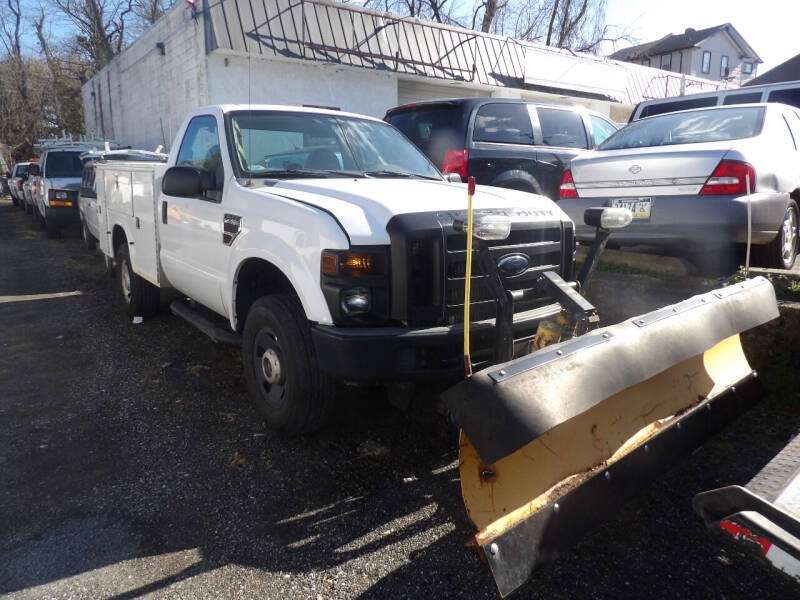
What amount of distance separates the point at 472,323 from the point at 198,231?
7.68 ft

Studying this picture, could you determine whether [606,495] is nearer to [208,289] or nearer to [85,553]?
[85,553]

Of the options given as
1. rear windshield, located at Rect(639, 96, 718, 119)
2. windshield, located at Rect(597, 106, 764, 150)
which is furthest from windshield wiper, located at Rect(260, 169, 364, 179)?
rear windshield, located at Rect(639, 96, 718, 119)

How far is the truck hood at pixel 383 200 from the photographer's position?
122 inches

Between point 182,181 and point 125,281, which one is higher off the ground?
point 182,181

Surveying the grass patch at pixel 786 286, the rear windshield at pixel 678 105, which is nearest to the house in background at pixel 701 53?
the rear windshield at pixel 678 105

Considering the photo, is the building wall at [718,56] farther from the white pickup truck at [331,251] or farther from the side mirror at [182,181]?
the side mirror at [182,181]

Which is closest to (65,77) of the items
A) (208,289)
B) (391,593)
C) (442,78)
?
(442,78)

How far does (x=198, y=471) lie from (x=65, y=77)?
46.0 meters

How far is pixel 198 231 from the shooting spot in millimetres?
4445

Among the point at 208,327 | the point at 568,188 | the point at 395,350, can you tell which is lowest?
the point at 208,327

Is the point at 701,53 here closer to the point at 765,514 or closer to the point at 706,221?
the point at 706,221

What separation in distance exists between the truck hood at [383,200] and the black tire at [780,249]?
8.83 ft

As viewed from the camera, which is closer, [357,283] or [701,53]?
[357,283]

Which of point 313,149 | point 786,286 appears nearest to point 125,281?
point 313,149
